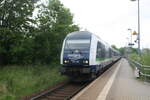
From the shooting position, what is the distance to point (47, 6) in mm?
24812

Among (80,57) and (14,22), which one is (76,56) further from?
(14,22)

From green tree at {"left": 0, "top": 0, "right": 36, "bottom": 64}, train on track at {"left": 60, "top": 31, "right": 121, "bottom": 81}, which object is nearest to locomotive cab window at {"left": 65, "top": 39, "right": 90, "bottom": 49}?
train on track at {"left": 60, "top": 31, "right": 121, "bottom": 81}

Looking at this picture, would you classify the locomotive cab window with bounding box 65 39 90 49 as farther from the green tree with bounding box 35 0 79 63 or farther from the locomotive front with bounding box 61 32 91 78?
the green tree with bounding box 35 0 79 63

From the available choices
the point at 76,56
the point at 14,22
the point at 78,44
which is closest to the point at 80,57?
the point at 76,56

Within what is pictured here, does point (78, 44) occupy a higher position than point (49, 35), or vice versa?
point (49, 35)

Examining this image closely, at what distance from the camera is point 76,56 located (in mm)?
13039

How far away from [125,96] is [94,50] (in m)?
5.55

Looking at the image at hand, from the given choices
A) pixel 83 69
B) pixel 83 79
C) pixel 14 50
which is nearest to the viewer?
pixel 83 69

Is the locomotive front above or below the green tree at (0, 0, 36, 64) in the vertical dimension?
below

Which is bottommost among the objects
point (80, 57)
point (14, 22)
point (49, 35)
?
point (80, 57)

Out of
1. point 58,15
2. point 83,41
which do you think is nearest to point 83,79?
point 83,41

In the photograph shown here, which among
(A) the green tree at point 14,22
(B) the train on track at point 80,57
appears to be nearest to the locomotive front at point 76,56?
(B) the train on track at point 80,57

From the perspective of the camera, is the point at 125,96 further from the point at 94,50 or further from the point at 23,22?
the point at 23,22

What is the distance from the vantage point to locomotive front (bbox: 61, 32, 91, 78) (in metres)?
12.8
